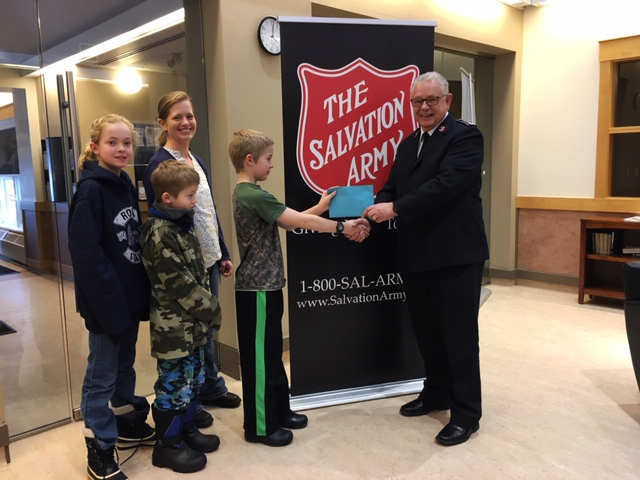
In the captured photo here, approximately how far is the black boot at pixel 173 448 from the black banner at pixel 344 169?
2.19ft

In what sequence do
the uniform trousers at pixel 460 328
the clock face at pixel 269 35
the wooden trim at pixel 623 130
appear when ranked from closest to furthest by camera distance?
Answer: the uniform trousers at pixel 460 328 < the clock face at pixel 269 35 < the wooden trim at pixel 623 130

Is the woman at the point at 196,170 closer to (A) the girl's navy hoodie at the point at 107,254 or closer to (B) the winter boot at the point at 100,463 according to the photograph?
(A) the girl's navy hoodie at the point at 107,254

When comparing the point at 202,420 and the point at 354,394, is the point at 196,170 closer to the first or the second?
the point at 202,420

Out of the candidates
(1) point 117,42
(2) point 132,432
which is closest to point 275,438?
(2) point 132,432

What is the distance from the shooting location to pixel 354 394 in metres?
2.76

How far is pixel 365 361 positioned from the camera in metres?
2.76

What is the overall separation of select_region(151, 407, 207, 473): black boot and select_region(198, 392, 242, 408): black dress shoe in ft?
1.81

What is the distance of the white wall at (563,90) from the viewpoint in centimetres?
475

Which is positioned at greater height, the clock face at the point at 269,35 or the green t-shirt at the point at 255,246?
the clock face at the point at 269,35

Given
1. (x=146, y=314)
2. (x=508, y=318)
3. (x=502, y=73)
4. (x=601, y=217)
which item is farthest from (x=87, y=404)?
(x=502, y=73)

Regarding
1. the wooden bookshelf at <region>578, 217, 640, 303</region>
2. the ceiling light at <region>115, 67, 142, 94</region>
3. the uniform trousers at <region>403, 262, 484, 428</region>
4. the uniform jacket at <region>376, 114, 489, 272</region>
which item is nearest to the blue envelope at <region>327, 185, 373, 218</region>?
the uniform jacket at <region>376, 114, 489, 272</region>

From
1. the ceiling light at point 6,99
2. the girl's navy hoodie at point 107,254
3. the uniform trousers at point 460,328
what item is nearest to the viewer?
the girl's navy hoodie at point 107,254

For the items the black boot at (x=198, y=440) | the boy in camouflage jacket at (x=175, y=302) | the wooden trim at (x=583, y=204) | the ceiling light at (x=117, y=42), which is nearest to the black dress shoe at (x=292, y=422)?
the black boot at (x=198, y=440)

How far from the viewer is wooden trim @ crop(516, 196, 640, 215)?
4621 mm
